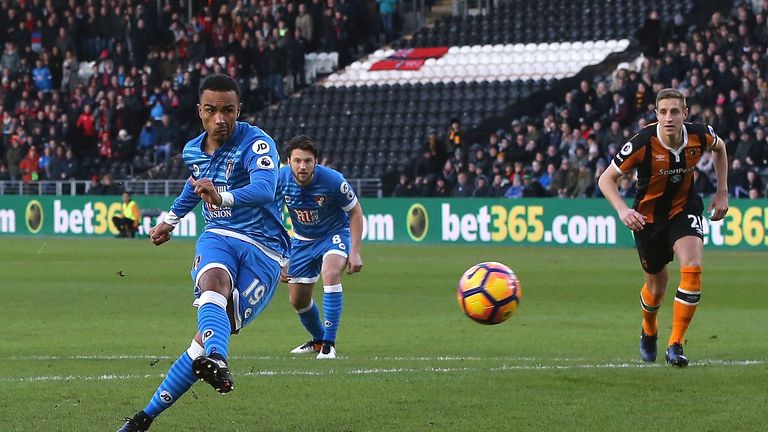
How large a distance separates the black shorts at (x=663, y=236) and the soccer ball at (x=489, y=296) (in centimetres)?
119

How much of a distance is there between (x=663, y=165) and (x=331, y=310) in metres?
3.05

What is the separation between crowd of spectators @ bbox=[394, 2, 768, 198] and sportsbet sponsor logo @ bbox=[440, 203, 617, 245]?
0.42 metres

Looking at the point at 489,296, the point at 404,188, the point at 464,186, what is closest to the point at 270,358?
the point at 489,296

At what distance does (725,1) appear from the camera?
117 ft

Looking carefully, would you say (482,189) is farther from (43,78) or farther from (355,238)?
(355,238)

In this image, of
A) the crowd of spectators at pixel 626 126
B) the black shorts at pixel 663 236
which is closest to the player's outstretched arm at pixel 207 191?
the black shorts at pixel 663 236

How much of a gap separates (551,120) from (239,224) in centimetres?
2486

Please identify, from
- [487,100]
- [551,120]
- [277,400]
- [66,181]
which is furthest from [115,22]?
[277,400]

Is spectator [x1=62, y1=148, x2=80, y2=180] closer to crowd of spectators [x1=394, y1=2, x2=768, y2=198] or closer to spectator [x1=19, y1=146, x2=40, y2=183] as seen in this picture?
spectator [x1=19, y1=146, x2=40, y2=183]

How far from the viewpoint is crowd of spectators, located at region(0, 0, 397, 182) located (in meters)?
40.5

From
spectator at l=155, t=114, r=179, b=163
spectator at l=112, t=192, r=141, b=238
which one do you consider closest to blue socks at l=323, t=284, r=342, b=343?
spectator at l=112, t=192, r=141, b=238

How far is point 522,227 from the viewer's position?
31062mm

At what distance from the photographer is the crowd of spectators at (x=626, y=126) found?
28.7m

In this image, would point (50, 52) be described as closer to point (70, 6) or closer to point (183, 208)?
point (70, 6)
